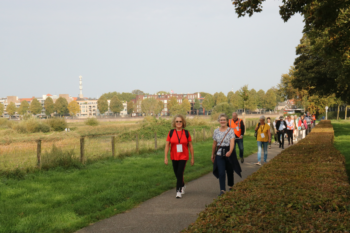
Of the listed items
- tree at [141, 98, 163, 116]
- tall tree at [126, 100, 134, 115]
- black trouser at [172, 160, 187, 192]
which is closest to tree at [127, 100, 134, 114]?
tall tree at [126, 100, 134, 115]

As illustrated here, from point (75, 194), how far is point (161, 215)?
2.45 metres

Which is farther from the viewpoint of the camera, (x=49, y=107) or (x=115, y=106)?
(x=115, y=106)

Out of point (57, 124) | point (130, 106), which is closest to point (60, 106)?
point (130, 106)

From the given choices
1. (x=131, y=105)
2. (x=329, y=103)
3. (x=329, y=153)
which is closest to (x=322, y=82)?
(x=329, y=153)

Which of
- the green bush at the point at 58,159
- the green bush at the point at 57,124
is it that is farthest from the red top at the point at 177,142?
the green bush at the point at 57,124

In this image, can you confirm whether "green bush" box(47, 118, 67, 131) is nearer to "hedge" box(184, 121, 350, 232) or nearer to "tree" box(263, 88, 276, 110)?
"hedge" box(184, 121, 350, 232)

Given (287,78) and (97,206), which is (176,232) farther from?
(287,78)

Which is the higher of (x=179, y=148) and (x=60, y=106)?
(x=60, y=106)

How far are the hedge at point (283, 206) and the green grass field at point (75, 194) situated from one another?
8.26 ft

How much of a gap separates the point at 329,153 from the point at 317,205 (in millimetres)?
5884

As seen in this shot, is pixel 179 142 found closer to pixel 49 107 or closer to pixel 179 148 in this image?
pixel 179 148

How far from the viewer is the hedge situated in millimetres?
3203

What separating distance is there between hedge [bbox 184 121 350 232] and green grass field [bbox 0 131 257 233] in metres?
2.52

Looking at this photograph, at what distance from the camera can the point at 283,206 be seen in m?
3.94
